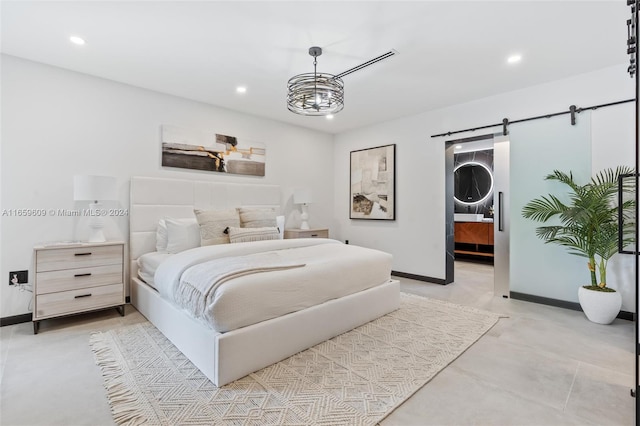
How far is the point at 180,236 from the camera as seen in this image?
327 cm

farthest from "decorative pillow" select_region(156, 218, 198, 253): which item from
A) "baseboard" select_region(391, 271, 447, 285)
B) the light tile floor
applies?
"baseboard" select_region(391, 271, 447, 285)

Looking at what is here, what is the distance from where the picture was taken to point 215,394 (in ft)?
5.67

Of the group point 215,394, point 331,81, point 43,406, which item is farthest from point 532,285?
point 43,406

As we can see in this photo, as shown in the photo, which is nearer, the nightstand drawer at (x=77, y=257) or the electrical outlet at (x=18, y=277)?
the nightstand drawer at (x=77, y=257)

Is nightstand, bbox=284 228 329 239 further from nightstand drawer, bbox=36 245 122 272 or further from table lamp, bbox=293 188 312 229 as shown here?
nightstand drawer, bbox=36 245 122 272

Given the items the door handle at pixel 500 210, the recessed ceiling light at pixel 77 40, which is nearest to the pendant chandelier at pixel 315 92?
the recessed ceiling light at pixel 77 40

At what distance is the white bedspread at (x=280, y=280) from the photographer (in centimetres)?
188

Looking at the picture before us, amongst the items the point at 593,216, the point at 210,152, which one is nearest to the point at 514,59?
the point at 593,216

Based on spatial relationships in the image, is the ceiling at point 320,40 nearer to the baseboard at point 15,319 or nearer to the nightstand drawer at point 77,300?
the nightstand drawer at point 77,300

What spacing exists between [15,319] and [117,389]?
1946 millimetres

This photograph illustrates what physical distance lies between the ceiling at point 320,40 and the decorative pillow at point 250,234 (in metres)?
1.68

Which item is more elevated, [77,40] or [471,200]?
[77,40]

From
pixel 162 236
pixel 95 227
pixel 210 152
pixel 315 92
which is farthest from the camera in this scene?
pixel 210 152

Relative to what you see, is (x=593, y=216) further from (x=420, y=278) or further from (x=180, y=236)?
(x=180, y=236)
